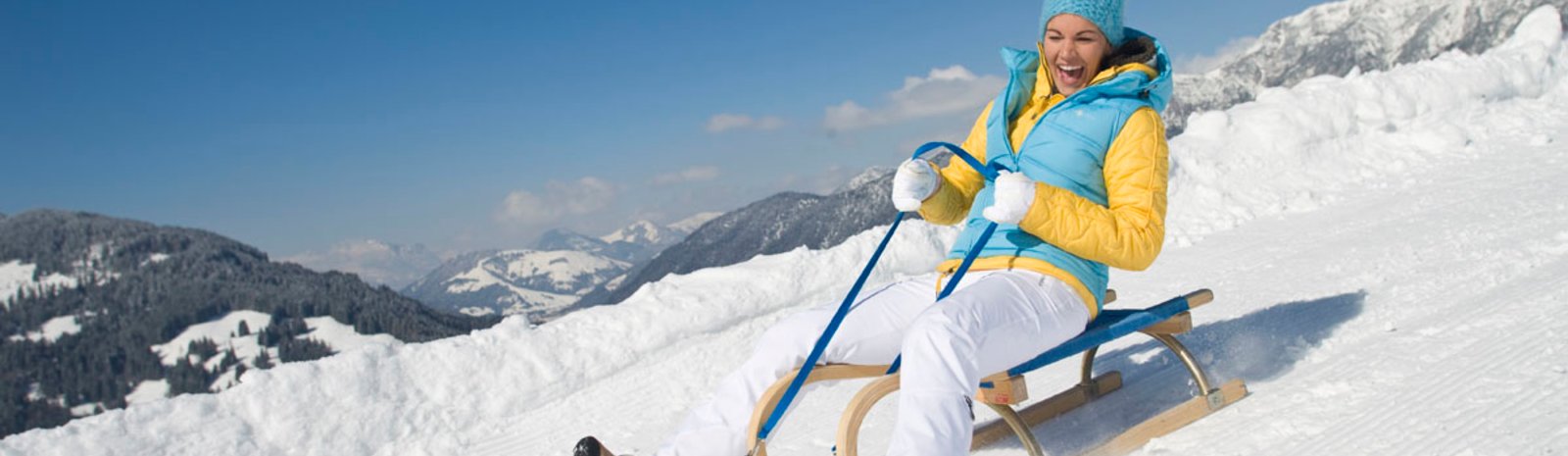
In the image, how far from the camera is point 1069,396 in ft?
13.0

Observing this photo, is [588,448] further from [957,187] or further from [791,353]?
[957,187]

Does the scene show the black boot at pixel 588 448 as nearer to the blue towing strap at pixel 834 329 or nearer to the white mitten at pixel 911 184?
the blue towing strap at pixel 834 329

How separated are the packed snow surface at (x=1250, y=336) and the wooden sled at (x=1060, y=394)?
7cm

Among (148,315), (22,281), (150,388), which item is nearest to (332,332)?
(150,388)

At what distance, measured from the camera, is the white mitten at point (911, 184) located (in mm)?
3285

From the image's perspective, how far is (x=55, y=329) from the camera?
15512cm

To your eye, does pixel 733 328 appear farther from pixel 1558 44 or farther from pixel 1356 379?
pixel 1558 44

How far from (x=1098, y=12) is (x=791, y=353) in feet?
5.25

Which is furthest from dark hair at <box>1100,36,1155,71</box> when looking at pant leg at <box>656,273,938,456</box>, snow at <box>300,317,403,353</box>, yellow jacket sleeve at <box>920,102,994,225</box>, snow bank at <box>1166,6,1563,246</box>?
snow at <box>300,317,403,353</box>

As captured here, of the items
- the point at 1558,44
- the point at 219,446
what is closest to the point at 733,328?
the point at 219,446

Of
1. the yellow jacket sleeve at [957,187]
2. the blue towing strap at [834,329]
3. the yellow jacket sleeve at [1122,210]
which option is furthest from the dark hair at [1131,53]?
the blue towing strap at [834,329]

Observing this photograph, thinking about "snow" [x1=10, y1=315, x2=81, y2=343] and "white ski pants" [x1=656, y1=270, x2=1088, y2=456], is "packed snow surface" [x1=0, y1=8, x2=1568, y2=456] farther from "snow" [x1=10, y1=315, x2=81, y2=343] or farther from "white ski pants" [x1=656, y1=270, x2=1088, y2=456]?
"snow" [x1=10, y1=315, x2=81, y2=343]

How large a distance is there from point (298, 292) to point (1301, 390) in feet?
522

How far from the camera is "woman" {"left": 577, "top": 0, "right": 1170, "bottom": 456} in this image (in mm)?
2693
